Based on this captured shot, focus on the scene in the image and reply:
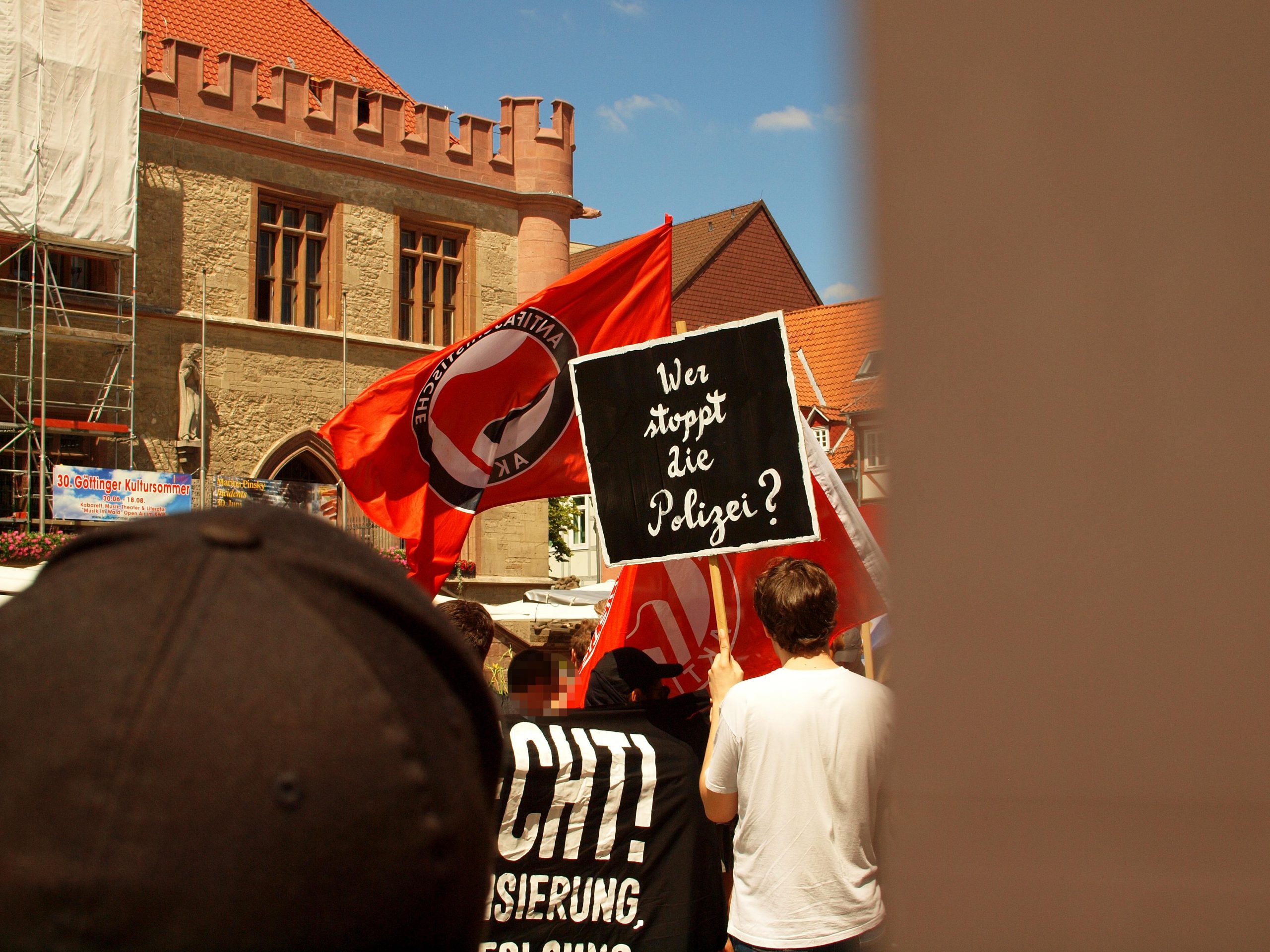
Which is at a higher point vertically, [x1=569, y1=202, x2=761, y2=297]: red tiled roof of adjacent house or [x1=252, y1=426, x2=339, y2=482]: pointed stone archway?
[x1=569, y1=202, x2=761, y2=297]: red tiled roof of adjacent house

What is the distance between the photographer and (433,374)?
6363mm

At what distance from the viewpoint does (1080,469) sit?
2.90 ft

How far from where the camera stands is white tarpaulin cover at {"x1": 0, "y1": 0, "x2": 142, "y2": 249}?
19625 millimetres

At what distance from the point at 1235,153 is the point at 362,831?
73 cm

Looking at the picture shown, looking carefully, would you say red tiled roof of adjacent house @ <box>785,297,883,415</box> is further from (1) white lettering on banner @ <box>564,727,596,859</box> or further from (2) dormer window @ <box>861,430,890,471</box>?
(1) white lettering on banner @ <box>564,727,596,859</box>

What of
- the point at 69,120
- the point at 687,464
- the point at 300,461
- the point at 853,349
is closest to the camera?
the point at 853,349

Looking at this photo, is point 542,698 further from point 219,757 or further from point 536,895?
point 219,757

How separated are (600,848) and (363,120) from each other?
2185cm

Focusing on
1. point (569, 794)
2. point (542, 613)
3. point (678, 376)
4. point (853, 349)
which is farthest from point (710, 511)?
point (542, 613)

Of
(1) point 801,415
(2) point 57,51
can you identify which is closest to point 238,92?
(2) point 57,51

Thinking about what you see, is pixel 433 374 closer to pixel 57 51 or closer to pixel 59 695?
pixel 59 695

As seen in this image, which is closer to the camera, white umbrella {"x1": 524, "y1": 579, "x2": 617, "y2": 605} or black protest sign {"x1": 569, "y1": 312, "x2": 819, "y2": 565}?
black protest sign {"x1": 569, "y1": 312, "x2": 819, "y2": 565}

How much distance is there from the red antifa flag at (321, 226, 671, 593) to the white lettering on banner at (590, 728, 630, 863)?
1.89 meters

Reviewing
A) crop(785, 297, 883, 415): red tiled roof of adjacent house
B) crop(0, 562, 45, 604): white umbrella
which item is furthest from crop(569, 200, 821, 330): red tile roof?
crop(785, 297, 883, 415): red tiled roof of adjacent house
